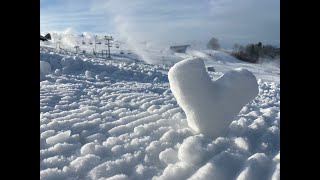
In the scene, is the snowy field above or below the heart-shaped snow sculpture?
below

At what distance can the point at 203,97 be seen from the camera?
4.05 metres

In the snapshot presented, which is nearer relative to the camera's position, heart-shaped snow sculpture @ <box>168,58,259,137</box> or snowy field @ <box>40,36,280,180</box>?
snowy field @ <box>40,36,280,180</box>

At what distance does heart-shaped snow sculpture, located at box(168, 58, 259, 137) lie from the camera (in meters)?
4.03

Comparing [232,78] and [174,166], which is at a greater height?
[232,78]

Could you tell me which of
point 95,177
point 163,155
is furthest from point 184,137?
point 95,177

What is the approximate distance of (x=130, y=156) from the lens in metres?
3.40

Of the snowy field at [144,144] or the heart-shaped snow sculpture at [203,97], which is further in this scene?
the heart-shaped snow sculpture at [203,97]

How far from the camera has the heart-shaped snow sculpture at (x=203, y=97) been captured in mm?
4027

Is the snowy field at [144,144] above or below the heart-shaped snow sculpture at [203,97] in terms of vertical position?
below

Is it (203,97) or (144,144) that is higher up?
(203,97)
